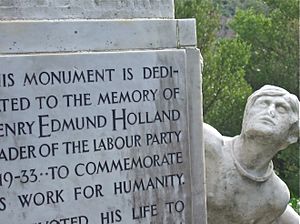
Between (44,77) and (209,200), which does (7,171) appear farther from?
(209,200)

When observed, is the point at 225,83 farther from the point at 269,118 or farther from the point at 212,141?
the point at 269,118

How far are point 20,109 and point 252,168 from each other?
4.69ft

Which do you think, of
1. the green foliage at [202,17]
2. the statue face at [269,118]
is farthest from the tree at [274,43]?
the statue face at [269,118]

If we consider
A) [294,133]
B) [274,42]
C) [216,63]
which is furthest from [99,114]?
[274,42]

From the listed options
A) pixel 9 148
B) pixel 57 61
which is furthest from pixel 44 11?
pixel 9 148

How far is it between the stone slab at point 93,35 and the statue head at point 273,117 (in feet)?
1.84

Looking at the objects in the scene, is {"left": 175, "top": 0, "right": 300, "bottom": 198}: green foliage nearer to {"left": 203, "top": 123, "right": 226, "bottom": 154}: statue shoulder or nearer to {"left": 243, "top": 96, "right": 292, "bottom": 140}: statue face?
{"left": 203, "top": 123, "right": 226, "bottom": 154}: statue shoulder

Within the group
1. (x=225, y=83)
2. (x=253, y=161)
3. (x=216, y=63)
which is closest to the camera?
(x=253, y=161)

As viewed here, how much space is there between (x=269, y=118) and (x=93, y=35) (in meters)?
1.08

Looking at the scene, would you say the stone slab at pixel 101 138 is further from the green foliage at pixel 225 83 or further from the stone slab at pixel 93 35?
the green foliage at pixel 225 83

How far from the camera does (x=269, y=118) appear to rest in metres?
4.51

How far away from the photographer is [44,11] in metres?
3.96

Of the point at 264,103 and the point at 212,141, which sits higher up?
the point at 264,103

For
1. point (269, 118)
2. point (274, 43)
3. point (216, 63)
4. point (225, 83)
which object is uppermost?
point (269, 118)
